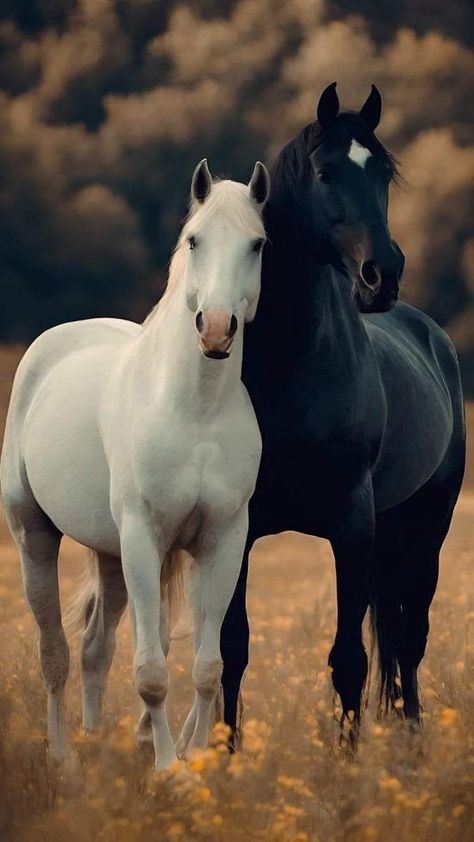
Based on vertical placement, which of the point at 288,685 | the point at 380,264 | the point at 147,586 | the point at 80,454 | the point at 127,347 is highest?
the point at 380,264

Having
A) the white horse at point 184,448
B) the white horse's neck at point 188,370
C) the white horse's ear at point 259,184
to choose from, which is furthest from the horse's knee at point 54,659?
the white horse's ear at point 259,184

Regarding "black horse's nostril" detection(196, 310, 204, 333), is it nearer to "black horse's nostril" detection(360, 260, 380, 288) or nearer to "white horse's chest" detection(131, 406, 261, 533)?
"white horse's chest" detection(131, 406, 261, 533)

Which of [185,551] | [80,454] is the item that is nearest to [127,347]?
[80,454]

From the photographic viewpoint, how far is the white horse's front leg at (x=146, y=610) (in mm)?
4844

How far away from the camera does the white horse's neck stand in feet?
16.0

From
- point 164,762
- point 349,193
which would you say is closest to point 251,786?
point 164,762

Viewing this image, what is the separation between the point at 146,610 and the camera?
485cm

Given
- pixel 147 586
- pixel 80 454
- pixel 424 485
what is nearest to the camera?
pixel 147 586

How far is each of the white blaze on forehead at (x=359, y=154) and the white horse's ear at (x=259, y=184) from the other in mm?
517

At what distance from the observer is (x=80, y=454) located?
540cm

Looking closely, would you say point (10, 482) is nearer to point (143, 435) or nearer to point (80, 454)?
point (80, 454)

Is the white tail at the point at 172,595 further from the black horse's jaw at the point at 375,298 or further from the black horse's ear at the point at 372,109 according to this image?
the black horse's ear at the point at 372,109

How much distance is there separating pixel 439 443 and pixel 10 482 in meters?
2.19

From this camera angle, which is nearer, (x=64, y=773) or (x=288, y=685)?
(x=64, y=773)
